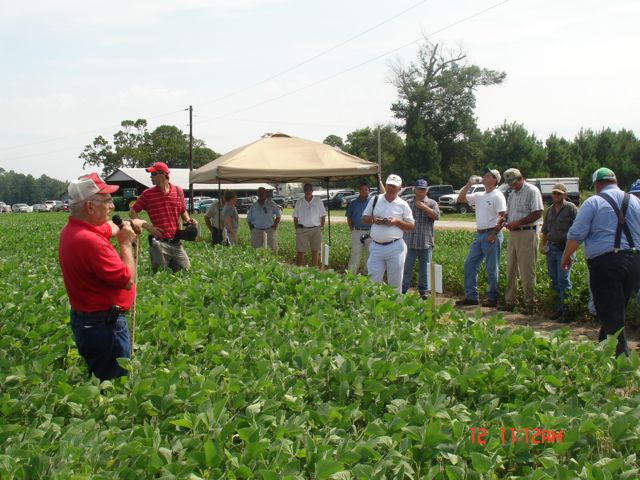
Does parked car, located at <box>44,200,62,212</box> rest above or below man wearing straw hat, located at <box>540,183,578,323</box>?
above

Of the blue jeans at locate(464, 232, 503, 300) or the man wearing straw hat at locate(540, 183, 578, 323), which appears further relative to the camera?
the blue jeans at locate(464, 232, 503, 300)

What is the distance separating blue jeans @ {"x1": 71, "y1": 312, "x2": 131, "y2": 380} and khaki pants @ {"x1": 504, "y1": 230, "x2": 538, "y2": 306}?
21.5 ft

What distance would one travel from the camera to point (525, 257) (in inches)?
342

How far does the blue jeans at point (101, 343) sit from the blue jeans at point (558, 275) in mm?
6678

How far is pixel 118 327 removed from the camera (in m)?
3.58

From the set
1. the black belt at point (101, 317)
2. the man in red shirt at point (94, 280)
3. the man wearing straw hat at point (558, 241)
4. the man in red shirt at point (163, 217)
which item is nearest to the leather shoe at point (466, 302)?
the man wearing straw hat at point (558, 241)

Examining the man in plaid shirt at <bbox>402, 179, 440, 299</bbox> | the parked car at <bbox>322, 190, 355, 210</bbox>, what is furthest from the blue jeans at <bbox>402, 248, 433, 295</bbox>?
the parked car at <bbox>322, 190, 355, 210</bbox>

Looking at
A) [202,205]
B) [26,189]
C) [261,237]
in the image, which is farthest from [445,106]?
[26,189]

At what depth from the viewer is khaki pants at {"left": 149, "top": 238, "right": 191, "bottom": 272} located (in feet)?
24.0

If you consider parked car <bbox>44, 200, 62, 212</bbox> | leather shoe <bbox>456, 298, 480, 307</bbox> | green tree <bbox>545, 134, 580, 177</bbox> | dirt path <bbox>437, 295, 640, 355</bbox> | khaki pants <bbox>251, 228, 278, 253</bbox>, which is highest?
green tree <bbox>545, 134, 580, 177</bbox>

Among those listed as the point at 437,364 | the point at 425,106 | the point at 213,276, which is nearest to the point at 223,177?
the point at 213,276
